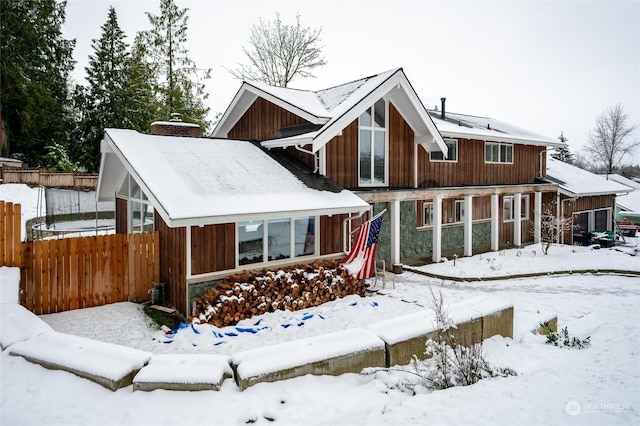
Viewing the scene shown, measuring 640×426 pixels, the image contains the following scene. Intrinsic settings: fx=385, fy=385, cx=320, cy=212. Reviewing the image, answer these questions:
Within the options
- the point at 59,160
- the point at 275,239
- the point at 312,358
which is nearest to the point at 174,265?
the point at 275,239

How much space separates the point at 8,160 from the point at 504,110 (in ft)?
430

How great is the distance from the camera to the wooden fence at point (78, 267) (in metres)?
7.71

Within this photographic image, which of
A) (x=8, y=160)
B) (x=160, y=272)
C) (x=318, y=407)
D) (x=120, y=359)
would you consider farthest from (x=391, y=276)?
(x=8, y=160)

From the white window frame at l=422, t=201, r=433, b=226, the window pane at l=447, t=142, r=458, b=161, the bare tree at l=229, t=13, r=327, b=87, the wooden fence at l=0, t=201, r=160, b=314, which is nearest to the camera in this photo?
the wooden fence at l=0, t=201, r=160, b=314

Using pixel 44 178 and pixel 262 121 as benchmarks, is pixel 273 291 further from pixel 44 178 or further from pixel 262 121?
pixel 44 178

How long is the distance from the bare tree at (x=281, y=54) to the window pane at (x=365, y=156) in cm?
1582

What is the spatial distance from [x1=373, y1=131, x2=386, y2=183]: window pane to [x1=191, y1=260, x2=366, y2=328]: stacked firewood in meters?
3.99

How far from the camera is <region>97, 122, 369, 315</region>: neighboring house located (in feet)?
26.9

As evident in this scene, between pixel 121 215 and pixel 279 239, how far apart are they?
20.5 ft

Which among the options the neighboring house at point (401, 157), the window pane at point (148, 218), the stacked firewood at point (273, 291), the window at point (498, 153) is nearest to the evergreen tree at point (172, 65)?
the neighboring house at point (401, 157)

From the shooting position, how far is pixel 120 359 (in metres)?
4.77

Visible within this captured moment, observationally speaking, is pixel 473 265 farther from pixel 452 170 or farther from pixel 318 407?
pixel 318 407

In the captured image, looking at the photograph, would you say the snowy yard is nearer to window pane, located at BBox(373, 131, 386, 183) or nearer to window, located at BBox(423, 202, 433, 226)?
window pane, located at BBox(373, 131, 386, 183)

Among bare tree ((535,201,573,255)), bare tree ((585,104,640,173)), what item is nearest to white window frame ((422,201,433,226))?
bare tree ((535,201,573,255))
